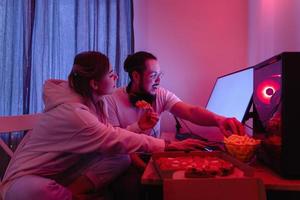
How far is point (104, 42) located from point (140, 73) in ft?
2.08

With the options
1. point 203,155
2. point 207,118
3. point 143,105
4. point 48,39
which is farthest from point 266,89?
point 48,39

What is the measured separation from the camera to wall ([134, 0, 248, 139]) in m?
2.54

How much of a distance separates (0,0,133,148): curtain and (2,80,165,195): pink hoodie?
3.48 feet

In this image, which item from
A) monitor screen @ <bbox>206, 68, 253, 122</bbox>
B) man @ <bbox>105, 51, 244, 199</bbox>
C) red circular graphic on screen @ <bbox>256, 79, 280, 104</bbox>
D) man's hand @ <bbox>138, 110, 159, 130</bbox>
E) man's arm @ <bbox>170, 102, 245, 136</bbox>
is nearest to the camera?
red circular graphic on screen @ <bbox>256, 79, 280, 104</bbox>

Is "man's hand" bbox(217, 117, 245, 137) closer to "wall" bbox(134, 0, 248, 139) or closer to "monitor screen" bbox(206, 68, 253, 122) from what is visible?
"monitor screen" bbox(206, 68, 253, 122)

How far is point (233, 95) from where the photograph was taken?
6.46 feet

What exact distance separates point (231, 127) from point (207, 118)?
42cm

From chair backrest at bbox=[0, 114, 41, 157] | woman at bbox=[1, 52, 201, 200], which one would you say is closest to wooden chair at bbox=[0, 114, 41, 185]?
chair backrest at bbox=[0, 114, 41, 157]

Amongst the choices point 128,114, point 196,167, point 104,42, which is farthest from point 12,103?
point 196,167

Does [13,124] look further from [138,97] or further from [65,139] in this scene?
[138,97]

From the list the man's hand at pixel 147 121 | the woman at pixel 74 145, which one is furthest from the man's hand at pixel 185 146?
the man's hand at pixel 147 121

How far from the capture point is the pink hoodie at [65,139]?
1.42 meters

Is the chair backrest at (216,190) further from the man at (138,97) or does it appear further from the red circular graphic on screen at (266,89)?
the man at (138,97)

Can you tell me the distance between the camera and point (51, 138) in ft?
4.89
